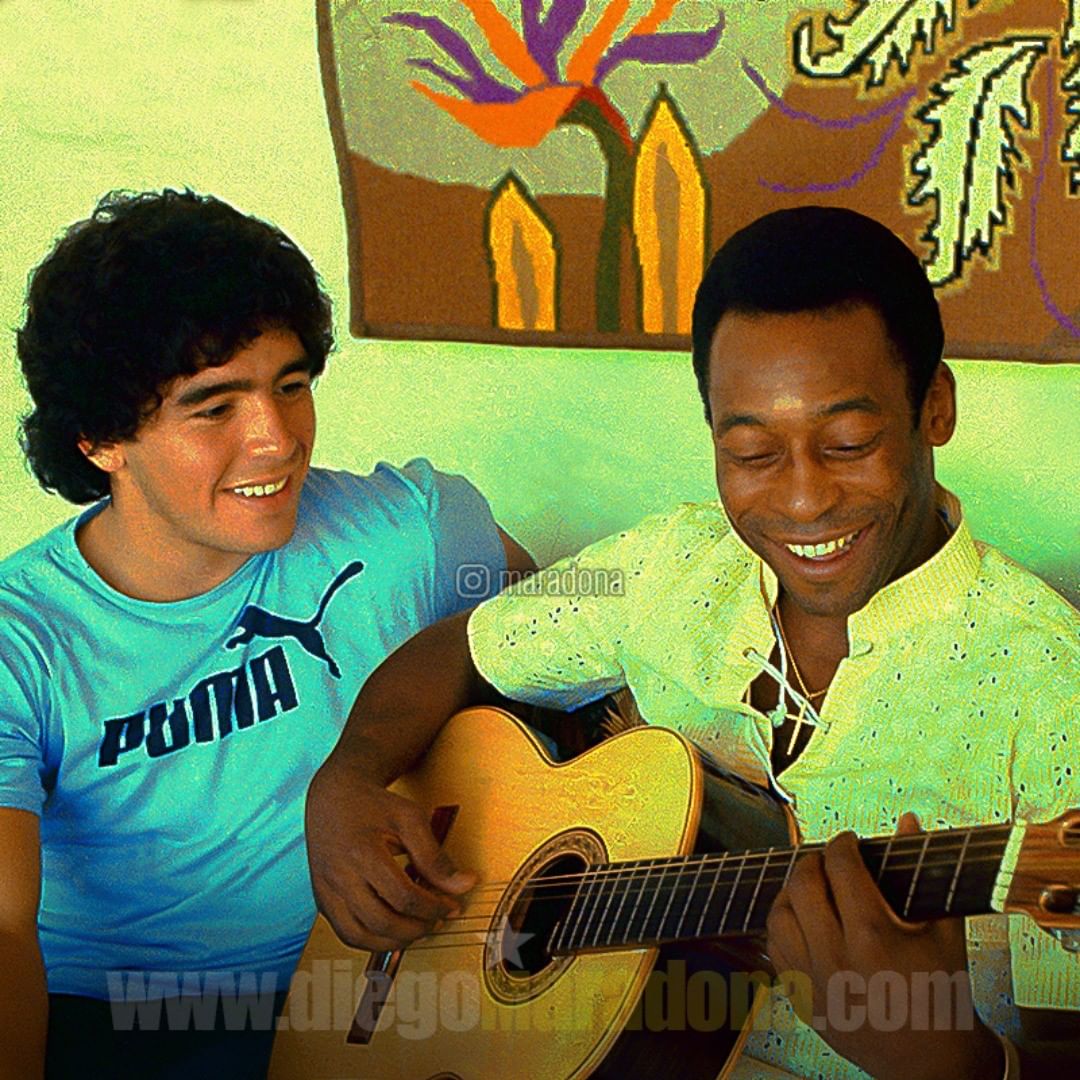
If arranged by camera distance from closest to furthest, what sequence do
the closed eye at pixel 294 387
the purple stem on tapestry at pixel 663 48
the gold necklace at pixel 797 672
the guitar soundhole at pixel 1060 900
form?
the guitar soundhole at pixel 1060 900 → the gold necklace at pixel 797 672 → the purple stem on tapestry at pixel 663 48 → the closed eye at pixel 294 387

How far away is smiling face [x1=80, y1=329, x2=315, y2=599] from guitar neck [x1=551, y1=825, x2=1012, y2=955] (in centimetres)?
58

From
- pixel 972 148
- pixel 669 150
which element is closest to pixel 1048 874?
pixel 972 148

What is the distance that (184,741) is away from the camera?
5.71ft

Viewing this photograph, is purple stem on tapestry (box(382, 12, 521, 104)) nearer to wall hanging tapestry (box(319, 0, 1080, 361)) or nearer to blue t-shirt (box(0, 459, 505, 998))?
wall hanging tapestry (box(319, 0, 1080, 361))

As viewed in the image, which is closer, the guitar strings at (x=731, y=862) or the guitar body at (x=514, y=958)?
the guitar strings at (x=731, y=862)

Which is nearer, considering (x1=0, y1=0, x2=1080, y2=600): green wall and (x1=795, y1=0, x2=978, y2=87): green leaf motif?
(x1=795, y1=0, x2=978, y2=87): green leaf motif

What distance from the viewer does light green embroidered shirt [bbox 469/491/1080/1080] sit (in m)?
1.34

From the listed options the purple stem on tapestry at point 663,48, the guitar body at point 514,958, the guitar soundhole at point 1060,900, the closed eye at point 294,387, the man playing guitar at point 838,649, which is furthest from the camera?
the closed eye at point 294,387

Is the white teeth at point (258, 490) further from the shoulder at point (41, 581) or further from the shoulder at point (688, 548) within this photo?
the shoulder at point (688, 548)

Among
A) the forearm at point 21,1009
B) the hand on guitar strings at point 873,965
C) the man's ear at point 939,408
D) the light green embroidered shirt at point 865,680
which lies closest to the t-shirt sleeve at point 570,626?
the light green embroidered shirt at point 865,680

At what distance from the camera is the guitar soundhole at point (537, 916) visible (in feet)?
4.78

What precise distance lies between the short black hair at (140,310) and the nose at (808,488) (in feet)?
1.97

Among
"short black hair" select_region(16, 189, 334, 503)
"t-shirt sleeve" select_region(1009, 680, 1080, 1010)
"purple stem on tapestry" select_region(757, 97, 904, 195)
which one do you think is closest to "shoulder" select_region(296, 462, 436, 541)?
"short black hair" select_region(16, 189, 334, 503)

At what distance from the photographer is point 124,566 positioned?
1.75m
